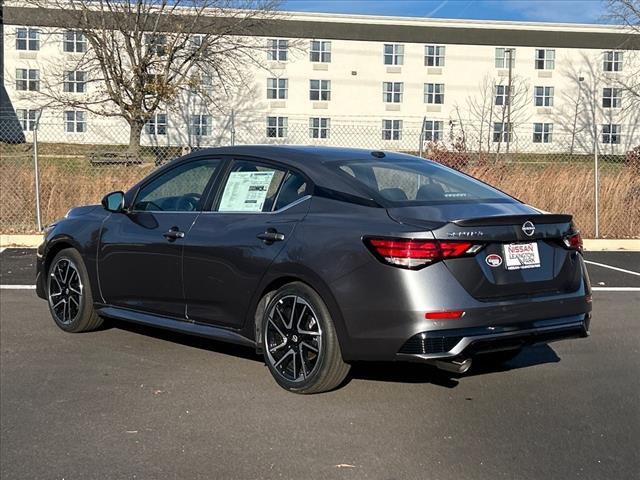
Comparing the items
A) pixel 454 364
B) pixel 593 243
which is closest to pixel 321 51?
pixel 593 243

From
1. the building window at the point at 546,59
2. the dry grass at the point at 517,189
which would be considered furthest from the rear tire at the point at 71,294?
the building window at the point at 546,59

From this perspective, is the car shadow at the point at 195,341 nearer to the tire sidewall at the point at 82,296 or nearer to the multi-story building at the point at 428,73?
the tire sidewall at the point at 82,296

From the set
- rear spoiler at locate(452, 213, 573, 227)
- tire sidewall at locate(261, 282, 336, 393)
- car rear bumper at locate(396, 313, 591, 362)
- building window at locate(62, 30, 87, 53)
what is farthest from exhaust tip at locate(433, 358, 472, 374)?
building window at locate(62, 30, 87, 53)

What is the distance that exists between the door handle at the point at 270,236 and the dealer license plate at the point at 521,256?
1.40m

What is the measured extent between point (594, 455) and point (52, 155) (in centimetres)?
1304

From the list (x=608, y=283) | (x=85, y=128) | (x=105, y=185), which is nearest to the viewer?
(x=608, y=283)

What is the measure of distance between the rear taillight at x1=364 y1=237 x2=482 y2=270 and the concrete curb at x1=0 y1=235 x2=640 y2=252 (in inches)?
353

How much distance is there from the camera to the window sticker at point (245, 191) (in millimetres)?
4977

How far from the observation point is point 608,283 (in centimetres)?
922

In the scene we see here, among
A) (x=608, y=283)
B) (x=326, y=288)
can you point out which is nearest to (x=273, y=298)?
(x=326, y=288)

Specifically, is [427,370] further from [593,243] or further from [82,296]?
[593,243]

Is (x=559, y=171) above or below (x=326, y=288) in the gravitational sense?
above

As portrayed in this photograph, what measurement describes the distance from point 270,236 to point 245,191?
1.82 ft

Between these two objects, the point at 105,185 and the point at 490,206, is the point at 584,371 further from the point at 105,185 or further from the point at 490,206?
the point at 105,185
